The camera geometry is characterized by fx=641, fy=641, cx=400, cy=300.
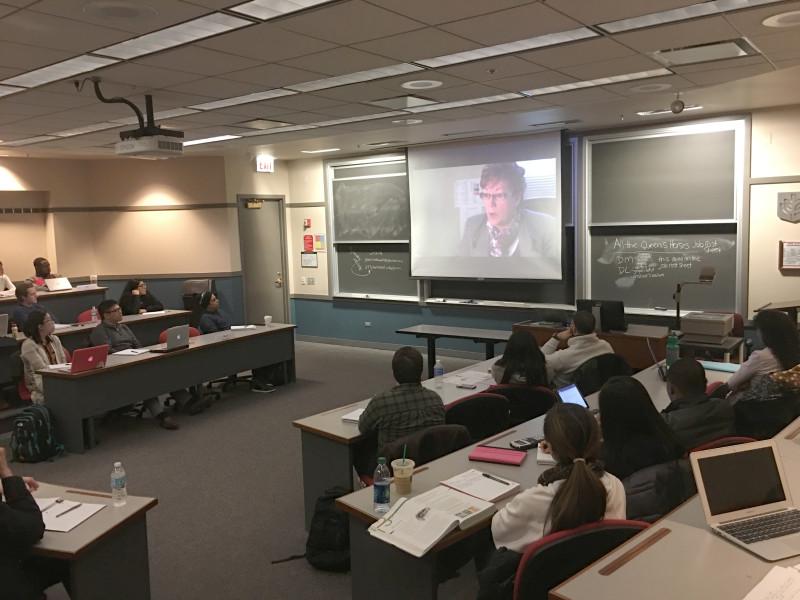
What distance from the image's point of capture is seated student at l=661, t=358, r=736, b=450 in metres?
3.00

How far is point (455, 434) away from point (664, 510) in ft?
3.41

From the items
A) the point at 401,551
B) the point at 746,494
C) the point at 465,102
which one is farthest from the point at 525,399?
the point at 465,102

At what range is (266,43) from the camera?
3.56 meters

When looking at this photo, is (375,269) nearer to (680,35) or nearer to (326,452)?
(326,452)

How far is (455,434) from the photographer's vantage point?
10.6ft

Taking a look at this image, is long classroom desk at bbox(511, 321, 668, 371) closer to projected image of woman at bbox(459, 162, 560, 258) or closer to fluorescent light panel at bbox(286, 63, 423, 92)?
projected image of woman at bbox(459, 162, 560, 258)

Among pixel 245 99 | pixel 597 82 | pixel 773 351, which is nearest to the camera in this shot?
pixel 773 351

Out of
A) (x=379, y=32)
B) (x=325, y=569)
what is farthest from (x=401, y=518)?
(x=379, y=32)

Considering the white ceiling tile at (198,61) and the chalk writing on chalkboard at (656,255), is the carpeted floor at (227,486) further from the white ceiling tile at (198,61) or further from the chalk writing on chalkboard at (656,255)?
the chalk writing on chalkboard at (656,255)

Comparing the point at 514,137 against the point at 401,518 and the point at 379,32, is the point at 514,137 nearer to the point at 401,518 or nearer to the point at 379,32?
the point at 379,32

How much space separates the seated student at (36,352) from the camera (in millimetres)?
5621

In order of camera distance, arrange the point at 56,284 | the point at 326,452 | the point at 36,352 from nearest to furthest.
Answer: the point at 326,452, the point at 36,352, the point at 56,284

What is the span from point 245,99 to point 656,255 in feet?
15.9

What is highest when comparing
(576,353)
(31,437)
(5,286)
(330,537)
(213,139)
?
(213,139)
